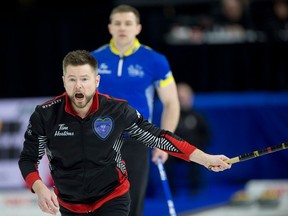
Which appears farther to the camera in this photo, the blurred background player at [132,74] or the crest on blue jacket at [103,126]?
the blurred background player at [132,74]

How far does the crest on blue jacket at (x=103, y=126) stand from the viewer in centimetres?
495

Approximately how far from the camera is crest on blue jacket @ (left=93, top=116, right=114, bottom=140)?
4.95 meters

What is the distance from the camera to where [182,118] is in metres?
11.1

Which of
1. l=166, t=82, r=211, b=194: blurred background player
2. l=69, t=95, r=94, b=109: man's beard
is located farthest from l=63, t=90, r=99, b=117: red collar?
l=166, t=82, r=211, b=194: blurred background player

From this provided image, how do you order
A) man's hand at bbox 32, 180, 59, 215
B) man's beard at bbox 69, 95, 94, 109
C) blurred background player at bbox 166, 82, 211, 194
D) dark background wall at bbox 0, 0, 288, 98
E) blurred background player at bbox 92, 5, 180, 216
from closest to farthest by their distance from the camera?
1. man's hand at bbox 32, 180, 59, 215
2. man's beard at bbox 69, 95, 94, 109
3. blurred background player at bbox 92, 5, 180, 216
4. blurred background player at bbox 166, 82, 211, 194
5. dark background wall at bbox 0, 0, 288, 98

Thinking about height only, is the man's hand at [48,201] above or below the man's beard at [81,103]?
below

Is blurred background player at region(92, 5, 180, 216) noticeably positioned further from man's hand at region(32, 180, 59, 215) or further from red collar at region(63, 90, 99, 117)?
man's hand at region(32, 180, 59, 215)

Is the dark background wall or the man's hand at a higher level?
the dark background wall

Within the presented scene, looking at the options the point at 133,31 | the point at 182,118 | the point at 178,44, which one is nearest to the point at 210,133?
the point at 182,118

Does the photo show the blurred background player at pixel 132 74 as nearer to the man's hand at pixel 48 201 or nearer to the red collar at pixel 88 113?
the red collar at pixel 88 113

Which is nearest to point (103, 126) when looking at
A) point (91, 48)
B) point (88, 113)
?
point (88, 113)

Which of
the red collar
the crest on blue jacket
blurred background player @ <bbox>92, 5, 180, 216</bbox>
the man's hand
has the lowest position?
the man's hand

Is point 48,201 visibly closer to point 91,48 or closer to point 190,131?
point 190,131

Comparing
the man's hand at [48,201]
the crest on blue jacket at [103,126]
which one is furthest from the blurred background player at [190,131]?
the man's hand at [48,201]
